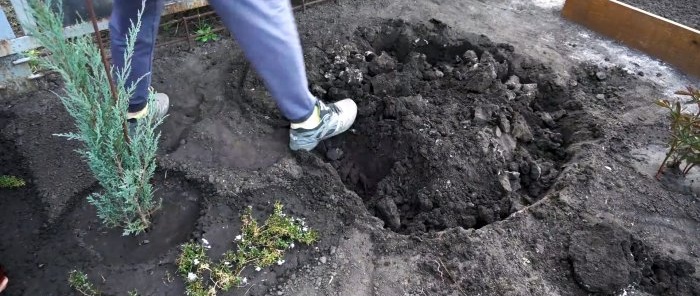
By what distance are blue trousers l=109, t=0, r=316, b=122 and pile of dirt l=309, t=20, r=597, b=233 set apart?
1.98 feet

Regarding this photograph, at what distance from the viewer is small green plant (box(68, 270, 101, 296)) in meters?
2.60

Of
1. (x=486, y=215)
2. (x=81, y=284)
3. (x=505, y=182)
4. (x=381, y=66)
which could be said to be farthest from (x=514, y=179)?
(x=81, y=284)

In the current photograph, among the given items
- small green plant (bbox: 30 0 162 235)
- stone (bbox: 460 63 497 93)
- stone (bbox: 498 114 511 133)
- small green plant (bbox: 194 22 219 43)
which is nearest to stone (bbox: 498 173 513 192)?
stone (bbox: 498 114 511 133)

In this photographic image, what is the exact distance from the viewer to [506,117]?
3.62 metres

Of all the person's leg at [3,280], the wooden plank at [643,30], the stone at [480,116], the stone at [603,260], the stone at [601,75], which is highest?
the wooden plank at [643,30]

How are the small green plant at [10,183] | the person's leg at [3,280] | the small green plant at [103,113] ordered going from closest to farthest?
the small green plant at [103,113]
the person's leg at [3,280]
the small green plant at [10,183]

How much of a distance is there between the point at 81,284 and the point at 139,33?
1.49 metres

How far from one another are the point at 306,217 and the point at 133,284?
0.98 meters

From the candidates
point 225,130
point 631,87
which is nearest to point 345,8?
point 225,130

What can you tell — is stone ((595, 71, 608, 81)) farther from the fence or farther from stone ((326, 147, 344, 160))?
the fence

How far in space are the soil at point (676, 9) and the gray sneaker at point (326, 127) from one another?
336cm

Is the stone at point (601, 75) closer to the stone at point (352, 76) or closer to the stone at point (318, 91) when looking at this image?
Answer: the stone at point (352, 76)

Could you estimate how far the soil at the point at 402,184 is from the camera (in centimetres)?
271

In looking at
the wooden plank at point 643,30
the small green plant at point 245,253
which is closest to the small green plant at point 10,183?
the small green plant at point 245,253
